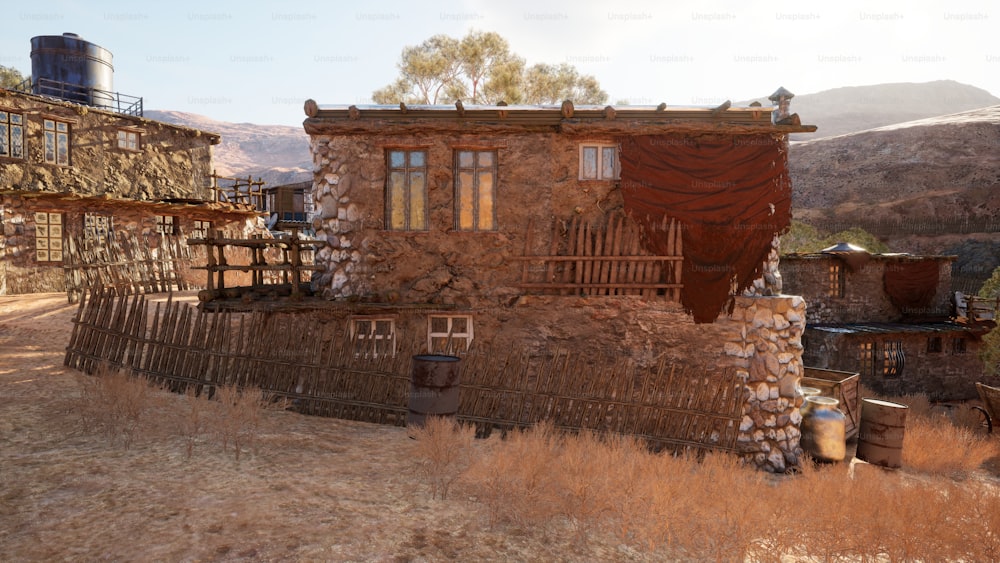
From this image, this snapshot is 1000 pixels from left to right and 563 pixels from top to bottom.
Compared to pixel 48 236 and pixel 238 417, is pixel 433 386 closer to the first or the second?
pixel 238 417

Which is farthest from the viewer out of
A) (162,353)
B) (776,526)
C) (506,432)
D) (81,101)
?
(81,101)

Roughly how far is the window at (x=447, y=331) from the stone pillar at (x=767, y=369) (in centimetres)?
461

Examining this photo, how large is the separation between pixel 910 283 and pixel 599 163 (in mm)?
21522

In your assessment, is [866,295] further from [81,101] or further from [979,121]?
[81,101]

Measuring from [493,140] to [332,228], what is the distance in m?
3.43

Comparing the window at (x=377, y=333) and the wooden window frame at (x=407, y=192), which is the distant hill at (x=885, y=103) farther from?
the window at (x=377, y=333)

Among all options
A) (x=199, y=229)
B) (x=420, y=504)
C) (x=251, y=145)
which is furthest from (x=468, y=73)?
(x=251, y=145)

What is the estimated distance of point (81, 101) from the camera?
26562 mm

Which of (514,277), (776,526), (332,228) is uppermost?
(332,228)

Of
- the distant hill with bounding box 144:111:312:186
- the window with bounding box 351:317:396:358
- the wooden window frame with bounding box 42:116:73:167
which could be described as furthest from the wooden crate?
the distant hill with bounding box 144:111:312:186

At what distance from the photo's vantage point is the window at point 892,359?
2183 centimetres

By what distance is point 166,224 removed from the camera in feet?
77.6

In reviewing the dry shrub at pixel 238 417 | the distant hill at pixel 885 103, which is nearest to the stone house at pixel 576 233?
the dry shrub at pixel 238 417

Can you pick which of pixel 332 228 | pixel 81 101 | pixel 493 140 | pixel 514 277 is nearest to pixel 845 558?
pixel 514 277
